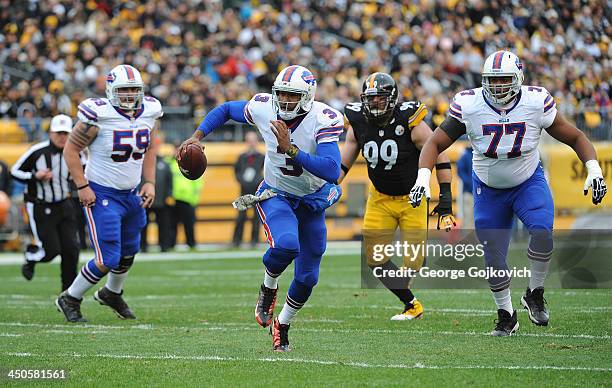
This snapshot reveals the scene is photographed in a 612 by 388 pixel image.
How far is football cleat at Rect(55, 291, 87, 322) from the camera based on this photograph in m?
8.05

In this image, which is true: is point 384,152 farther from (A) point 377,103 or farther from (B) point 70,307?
(B) point 70,307

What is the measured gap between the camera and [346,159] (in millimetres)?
8031

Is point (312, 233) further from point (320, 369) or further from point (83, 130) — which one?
point (83, 130)

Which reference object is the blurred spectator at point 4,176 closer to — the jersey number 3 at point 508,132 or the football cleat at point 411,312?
the football cleat at point 411,312

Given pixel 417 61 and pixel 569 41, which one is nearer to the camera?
pixel 569 41

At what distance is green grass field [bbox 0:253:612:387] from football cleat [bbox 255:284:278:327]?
6.0 inches

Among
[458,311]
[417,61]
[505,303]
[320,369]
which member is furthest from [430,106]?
[320,369]

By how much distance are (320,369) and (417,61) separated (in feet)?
42.4

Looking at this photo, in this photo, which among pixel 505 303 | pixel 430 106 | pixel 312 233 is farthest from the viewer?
pixel 430 106

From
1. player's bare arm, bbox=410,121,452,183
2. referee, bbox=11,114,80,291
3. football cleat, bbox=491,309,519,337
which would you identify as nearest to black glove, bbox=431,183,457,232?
player's bare arm, bbox=410,121,452,183

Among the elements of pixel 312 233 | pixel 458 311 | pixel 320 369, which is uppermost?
pixel 312 233

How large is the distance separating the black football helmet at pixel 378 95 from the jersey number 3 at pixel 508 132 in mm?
1021

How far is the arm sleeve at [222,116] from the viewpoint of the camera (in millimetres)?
6652

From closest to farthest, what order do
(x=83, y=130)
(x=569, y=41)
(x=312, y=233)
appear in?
(x=312, y=233) → (x=83, y=130) → (x=569, y=41)
